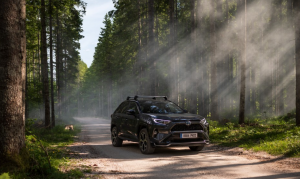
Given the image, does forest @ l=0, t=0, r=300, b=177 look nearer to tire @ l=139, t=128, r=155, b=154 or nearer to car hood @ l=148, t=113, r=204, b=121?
car hood @ l=148, t=113, r=204, b=121

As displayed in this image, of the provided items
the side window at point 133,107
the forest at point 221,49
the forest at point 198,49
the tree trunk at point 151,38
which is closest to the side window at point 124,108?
the side window at point 133,107

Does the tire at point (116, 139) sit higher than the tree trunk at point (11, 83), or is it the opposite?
the tree trunk at point (11, 83)

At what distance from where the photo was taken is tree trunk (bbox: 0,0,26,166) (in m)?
5.86

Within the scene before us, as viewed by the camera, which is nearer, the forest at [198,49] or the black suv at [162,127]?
the black suv at [162,127]

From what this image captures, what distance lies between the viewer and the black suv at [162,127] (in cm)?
913

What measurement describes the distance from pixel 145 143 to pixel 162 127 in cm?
98

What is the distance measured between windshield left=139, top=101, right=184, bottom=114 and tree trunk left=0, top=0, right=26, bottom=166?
510 centimetres

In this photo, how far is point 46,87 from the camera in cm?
1895

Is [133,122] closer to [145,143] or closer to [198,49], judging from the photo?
[145,143]

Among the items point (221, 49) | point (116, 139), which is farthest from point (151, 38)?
point (221, 49)

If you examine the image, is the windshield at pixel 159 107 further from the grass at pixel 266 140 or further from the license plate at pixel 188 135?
the grass at pixel 266 140

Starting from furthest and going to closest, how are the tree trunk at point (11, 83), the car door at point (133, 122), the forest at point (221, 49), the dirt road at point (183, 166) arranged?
the forest at point (221, 49)
the car door at point (133, 122)
the dirt road at point (183, 166)
the tree trunk at point (11, 83)

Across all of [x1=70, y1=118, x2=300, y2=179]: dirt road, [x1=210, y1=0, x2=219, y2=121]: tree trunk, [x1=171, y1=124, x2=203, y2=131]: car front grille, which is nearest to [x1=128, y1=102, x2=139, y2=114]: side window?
[x1=70, y1=118, x2=300, y2=179]: dirt road

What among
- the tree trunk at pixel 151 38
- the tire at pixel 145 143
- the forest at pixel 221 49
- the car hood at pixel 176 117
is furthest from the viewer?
the forest at pixel 221 49
